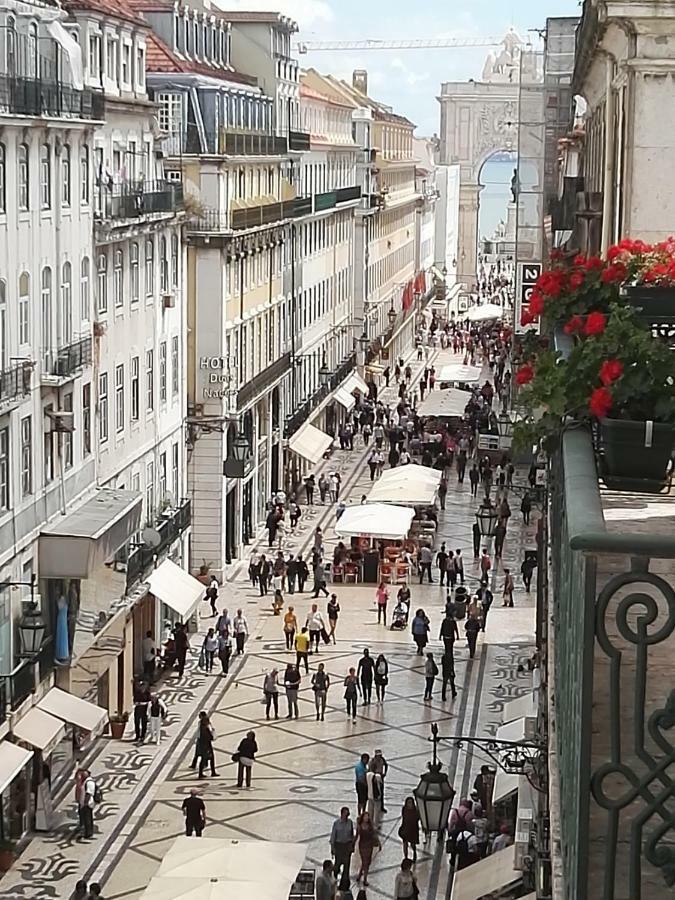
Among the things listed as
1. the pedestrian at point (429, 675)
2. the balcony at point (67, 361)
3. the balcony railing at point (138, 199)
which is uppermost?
the balcony railing at point (138, 199)

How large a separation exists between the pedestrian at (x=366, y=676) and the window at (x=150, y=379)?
704 cm

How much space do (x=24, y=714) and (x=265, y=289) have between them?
980 inches

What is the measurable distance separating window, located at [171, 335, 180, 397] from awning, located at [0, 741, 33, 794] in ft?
49.5

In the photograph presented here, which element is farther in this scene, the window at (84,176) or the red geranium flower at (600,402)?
the window at (84,176)

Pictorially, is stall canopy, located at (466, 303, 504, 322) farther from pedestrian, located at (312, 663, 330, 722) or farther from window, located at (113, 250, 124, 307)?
pedestrian, located at (312, 663, 330, 722)

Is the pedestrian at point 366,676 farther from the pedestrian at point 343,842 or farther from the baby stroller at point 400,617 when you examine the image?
the pedestrian at point 343,842

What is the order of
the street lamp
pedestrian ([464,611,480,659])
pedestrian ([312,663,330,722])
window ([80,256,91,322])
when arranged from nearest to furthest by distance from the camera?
the street lamp < window ([80,256,91,322]) < pedestrian ([312,663,330,722]) < pedestrian ([464,611,480,659])

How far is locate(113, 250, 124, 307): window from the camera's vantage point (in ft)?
103

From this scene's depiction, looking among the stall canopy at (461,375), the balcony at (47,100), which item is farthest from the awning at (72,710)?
the stall canopy at (461,375)

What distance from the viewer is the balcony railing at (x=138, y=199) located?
99.8 ft

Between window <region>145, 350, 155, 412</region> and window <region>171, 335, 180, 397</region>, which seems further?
window <region>171, 335, 180, 397</region>

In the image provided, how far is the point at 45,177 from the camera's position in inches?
1032

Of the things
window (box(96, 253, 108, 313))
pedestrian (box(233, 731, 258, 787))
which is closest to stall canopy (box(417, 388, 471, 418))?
window (box(96, 253, 108, 313))

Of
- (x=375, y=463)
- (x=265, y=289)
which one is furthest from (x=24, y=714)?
(x=375, y=463)
